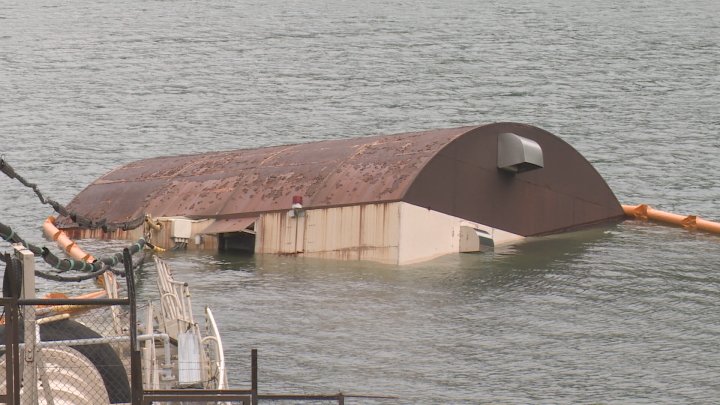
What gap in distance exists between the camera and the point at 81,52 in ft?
305

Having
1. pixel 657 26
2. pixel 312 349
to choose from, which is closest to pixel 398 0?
pixel 657 26

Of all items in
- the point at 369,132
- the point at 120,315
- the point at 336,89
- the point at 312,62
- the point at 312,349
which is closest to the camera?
the point at 120,315

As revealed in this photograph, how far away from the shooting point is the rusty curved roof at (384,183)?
151 ft

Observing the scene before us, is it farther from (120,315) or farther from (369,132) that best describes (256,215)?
(369,132)

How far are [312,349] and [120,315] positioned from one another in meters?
9.85

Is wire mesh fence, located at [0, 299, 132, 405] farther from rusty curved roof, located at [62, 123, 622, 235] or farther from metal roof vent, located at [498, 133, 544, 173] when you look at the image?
metal roof vent, located at [498, 133, 544, 173]

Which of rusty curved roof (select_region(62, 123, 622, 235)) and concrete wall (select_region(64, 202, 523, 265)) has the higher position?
rusty curved roof (select_region(62, 123, 622, 235))

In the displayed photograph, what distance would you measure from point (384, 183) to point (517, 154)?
4.83 metres

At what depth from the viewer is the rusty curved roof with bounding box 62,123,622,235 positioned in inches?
1809

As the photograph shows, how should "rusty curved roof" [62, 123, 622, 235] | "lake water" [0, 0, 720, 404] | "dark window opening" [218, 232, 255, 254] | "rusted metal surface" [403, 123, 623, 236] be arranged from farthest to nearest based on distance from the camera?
"dark window opening" [218, 232, 255, 254] < "rusted metal surface" [403, 123, 623, 236] < "rusty curved roof" [62, 123, 622, 235] < "lake water" [0, 0, 720, 404]

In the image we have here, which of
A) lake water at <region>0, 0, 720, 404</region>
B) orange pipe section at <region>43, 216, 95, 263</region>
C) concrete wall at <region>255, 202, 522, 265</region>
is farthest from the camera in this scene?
orange pipe section at <region>43, 216, 95, 263</region>

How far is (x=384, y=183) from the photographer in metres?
45.4

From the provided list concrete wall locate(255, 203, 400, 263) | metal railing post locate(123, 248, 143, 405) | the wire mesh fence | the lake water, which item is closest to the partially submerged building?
concrete wall locate(255, 203, 400, 263)

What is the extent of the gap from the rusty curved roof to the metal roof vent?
30 cm
